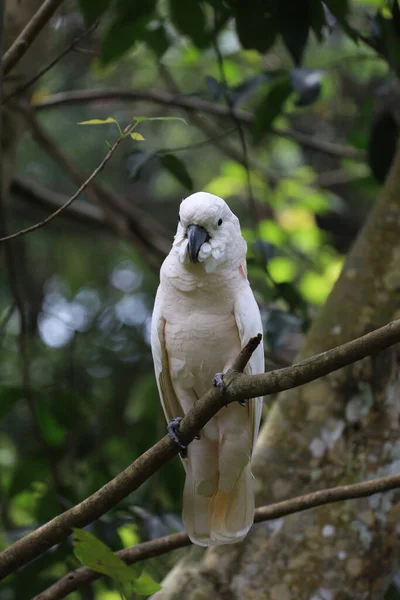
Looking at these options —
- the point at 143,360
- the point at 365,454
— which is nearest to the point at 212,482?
the point at 365,454

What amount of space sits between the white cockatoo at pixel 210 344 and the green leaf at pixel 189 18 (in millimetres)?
766

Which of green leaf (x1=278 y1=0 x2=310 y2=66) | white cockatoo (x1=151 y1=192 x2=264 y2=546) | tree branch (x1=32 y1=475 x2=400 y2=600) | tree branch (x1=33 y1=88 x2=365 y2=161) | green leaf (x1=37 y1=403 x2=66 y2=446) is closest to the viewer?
tree branch (x1=32 y1=475 x2=400 y2=600)

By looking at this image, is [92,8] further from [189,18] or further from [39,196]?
[39,196]

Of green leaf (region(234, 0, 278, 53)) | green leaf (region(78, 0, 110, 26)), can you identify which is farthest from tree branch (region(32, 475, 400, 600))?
green leaf (region(78, 0, 110, 26))

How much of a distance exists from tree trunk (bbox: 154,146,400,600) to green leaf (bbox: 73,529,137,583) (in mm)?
633

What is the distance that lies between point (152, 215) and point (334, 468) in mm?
3332

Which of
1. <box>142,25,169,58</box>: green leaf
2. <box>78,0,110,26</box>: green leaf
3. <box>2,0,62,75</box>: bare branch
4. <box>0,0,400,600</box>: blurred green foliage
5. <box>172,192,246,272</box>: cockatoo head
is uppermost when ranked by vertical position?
<box>2,0,62,75</box>: bare branch

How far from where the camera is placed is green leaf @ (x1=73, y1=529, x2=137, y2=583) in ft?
4.31

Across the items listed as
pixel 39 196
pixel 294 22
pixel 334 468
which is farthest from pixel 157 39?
pixel 334 468

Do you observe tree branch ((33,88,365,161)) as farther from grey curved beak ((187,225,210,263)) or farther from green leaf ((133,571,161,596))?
green leaf ((133,571,161,596))

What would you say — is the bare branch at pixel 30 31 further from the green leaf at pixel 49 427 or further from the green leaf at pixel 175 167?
the green leaf at pixel 49 427

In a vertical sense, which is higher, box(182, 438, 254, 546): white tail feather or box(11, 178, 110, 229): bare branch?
box(11, 178, 110, 229): bare branch

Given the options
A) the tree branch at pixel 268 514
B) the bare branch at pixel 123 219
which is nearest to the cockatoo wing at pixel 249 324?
the tree branch at pixel 268 514

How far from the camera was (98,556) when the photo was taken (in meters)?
1.33
